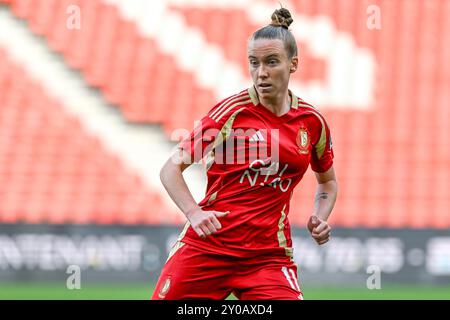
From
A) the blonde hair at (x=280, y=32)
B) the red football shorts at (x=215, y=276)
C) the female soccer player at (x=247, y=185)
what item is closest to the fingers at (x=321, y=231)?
the female soccer player at (x=247, y=185)

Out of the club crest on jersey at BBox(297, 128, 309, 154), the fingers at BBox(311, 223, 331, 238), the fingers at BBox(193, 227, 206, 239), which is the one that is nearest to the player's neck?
the club crest on jersey at BBox(297, 128, 309, 154)

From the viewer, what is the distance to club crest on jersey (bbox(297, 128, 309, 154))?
16.1 ft

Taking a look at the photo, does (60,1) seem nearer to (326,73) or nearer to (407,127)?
(326,73)

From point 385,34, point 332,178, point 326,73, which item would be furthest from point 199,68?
point 332,178

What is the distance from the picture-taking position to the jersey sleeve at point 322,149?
5.09m

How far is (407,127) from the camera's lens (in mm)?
11508

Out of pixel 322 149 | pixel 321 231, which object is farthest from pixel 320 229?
pixel 322 149

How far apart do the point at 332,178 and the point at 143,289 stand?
16.0 ft

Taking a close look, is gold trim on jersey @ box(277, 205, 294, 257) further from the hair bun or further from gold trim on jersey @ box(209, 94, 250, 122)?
the hair bun

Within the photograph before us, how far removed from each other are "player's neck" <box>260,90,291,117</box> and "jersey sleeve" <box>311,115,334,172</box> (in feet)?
0.66

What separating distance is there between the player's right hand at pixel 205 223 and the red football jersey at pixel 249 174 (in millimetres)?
214

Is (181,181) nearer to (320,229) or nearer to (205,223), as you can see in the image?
(205,223)

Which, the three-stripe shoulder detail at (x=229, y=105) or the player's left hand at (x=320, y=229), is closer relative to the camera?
the three-stripe shoulder detail at (x=229, y=105)

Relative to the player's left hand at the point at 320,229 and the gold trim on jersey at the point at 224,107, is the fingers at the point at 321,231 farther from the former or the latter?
the gold trim on jersey at the point at 224,107
